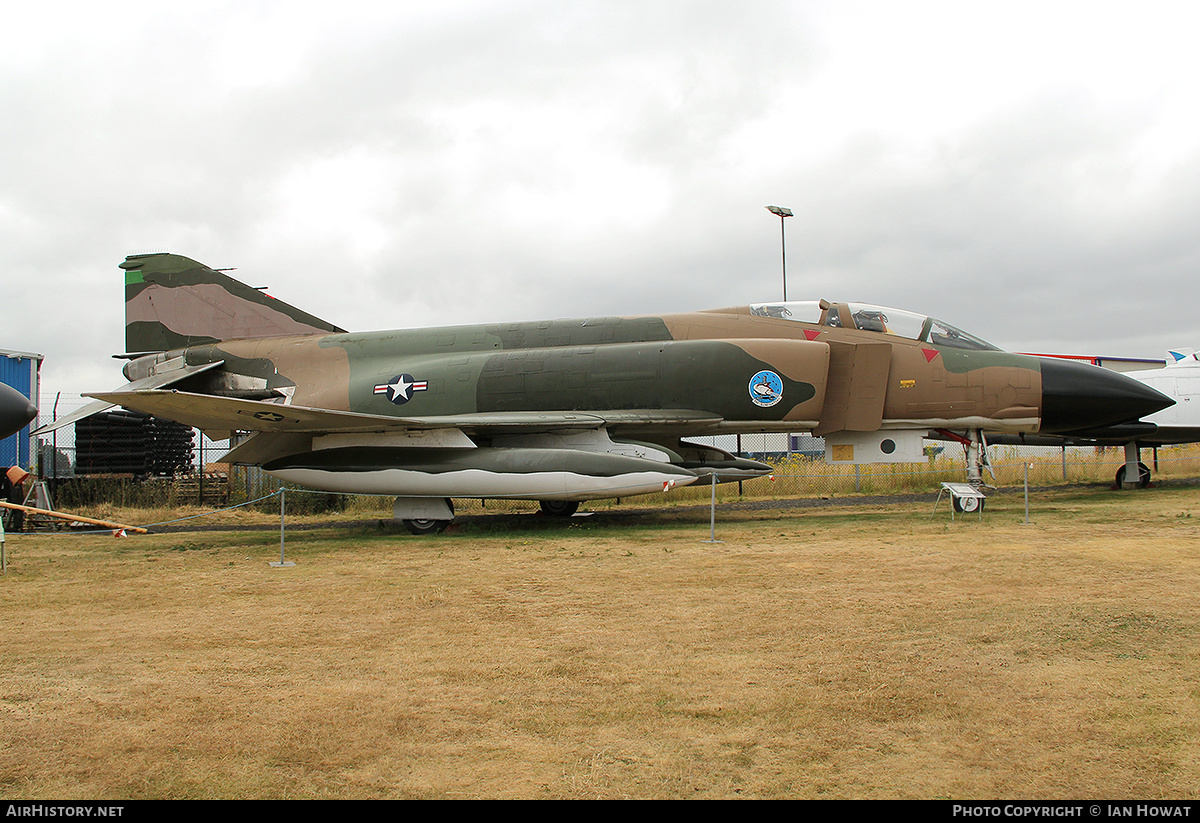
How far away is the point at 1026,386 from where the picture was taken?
34.3 feet

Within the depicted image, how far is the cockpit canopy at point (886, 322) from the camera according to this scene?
1088cm

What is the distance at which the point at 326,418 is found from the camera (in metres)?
9.82

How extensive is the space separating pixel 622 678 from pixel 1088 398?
30.8 feet

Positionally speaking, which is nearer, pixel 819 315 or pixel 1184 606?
pixel 1184 606

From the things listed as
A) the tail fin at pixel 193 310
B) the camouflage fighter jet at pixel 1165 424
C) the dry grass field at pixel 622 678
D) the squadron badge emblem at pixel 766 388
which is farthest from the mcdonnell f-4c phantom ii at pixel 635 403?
the camouflage fighter jet at pixel 1165 424

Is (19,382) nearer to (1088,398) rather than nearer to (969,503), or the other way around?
(969,503)

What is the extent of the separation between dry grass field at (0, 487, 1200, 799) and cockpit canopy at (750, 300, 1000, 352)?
4277mm

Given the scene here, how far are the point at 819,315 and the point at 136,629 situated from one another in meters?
9.02

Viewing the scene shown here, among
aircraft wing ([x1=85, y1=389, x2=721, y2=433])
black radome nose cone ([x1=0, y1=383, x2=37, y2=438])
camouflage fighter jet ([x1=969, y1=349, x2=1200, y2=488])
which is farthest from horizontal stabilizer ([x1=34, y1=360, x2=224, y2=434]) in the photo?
camouflage fighter jet ([x1=969, y1=349, x2=1200, y2=488])

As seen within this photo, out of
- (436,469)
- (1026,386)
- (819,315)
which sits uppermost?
(819,315)

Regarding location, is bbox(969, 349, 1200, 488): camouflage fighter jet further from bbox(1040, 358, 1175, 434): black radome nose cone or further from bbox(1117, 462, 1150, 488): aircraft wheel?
bbox(1040, 358, 1175, 434): black radome nose cone
